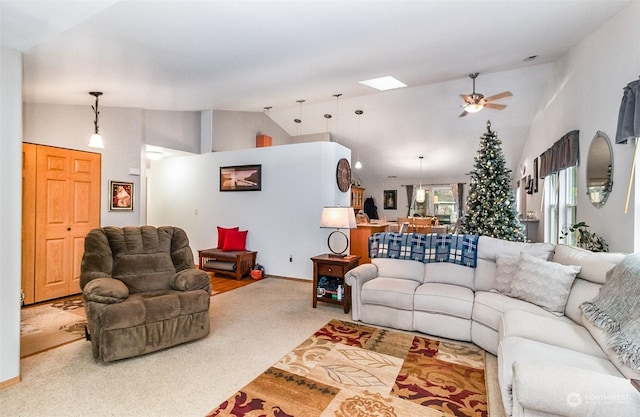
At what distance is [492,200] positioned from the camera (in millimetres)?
4523

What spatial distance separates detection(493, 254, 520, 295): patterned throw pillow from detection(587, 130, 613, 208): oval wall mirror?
4.00 ft

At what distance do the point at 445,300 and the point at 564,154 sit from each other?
9.65 feet

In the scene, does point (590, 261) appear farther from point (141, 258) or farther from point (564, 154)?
point (141, 258)

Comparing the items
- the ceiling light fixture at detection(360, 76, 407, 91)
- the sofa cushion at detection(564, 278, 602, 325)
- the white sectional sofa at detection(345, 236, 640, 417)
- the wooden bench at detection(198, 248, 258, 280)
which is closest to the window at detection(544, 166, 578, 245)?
the white sectional sofa at detection(345, 236, 640, 417)

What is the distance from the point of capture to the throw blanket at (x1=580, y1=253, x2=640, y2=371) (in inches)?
61.9

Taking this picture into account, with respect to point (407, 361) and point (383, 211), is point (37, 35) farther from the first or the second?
point (383, 211)

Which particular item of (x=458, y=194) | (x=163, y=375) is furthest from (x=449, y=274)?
(x=458, y=194)

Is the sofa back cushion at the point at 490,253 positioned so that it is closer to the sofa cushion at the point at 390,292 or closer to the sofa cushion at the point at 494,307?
the sofa cushion at the point at 494,307

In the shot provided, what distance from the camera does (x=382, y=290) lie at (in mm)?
3215

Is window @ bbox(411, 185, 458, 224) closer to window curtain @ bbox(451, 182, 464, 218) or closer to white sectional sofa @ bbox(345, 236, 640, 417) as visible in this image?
window curtain @ bbox(451, 182, 464, 218)

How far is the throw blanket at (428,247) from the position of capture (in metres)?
3.37

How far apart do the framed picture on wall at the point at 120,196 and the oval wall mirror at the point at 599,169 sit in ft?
20.7

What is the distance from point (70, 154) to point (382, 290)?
181 inches

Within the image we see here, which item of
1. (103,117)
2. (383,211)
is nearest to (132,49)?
(103,117)
